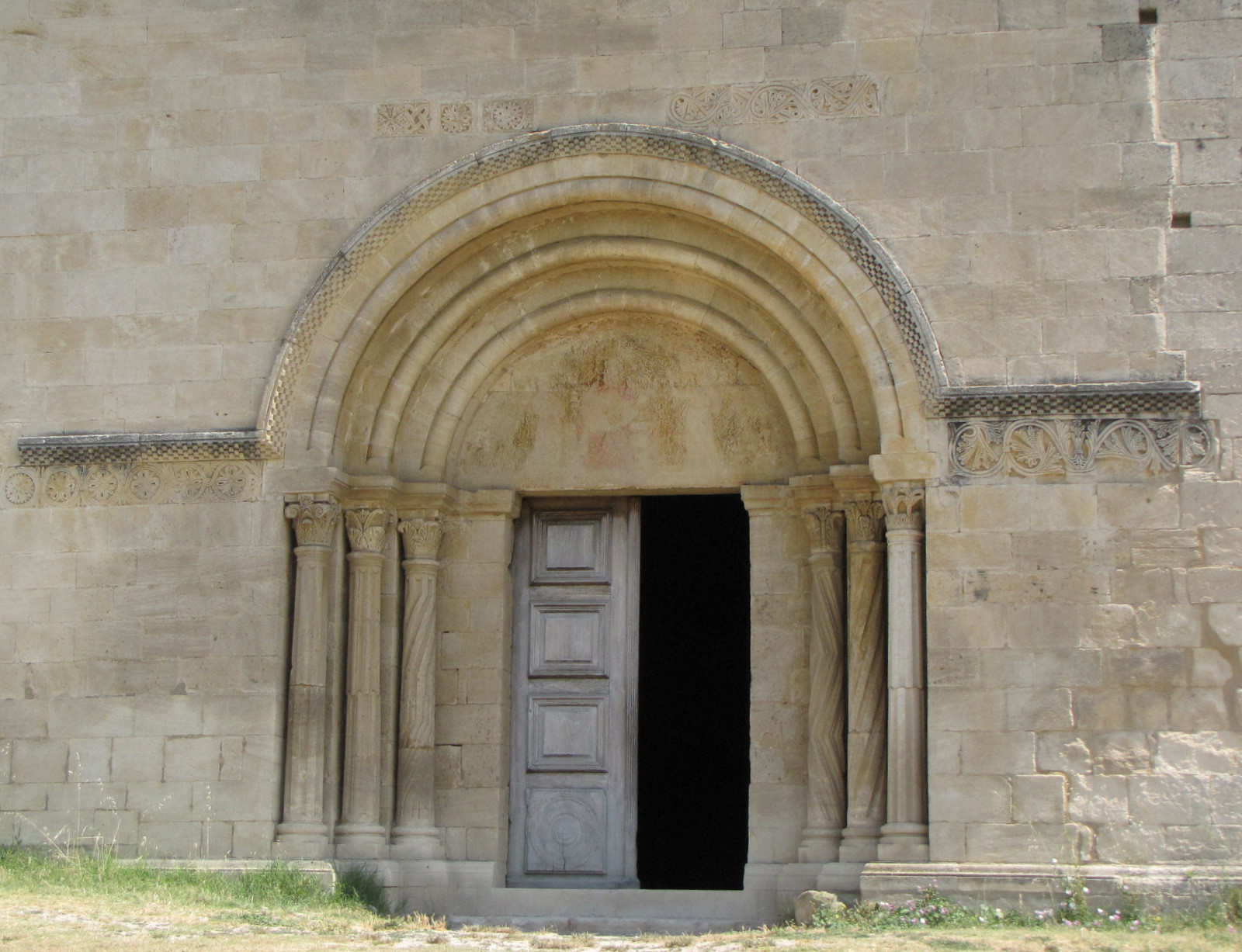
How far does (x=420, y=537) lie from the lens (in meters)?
10.6

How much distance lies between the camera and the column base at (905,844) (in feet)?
30.6

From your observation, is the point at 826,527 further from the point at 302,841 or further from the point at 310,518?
the point at 302,841

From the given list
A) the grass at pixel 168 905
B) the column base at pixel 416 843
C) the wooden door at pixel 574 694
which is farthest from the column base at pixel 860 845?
the column base at pixel 416 843

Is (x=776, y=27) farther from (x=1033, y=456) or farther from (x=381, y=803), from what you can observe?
(x=381, y=803)

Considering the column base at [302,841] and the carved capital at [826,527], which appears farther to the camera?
the carved capital at [826,527]

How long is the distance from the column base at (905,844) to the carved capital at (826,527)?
1.71m

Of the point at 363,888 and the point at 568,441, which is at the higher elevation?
the point at 568,441

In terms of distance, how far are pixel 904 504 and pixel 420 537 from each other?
2974 mm

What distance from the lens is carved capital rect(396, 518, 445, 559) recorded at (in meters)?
10.6

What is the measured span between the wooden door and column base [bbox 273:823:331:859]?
1.29 metres

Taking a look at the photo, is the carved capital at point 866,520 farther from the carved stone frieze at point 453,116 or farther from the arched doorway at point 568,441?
the carved stone frieze at point 453,116

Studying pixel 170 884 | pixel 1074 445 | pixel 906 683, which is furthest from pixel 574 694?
pixel 1074 445

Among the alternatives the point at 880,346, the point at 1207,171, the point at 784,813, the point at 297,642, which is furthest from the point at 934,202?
the point at 297,642

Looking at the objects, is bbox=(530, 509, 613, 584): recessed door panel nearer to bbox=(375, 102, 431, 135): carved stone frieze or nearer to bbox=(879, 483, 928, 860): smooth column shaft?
bbox=(879, 483, 928, 860): smooth column shaft
